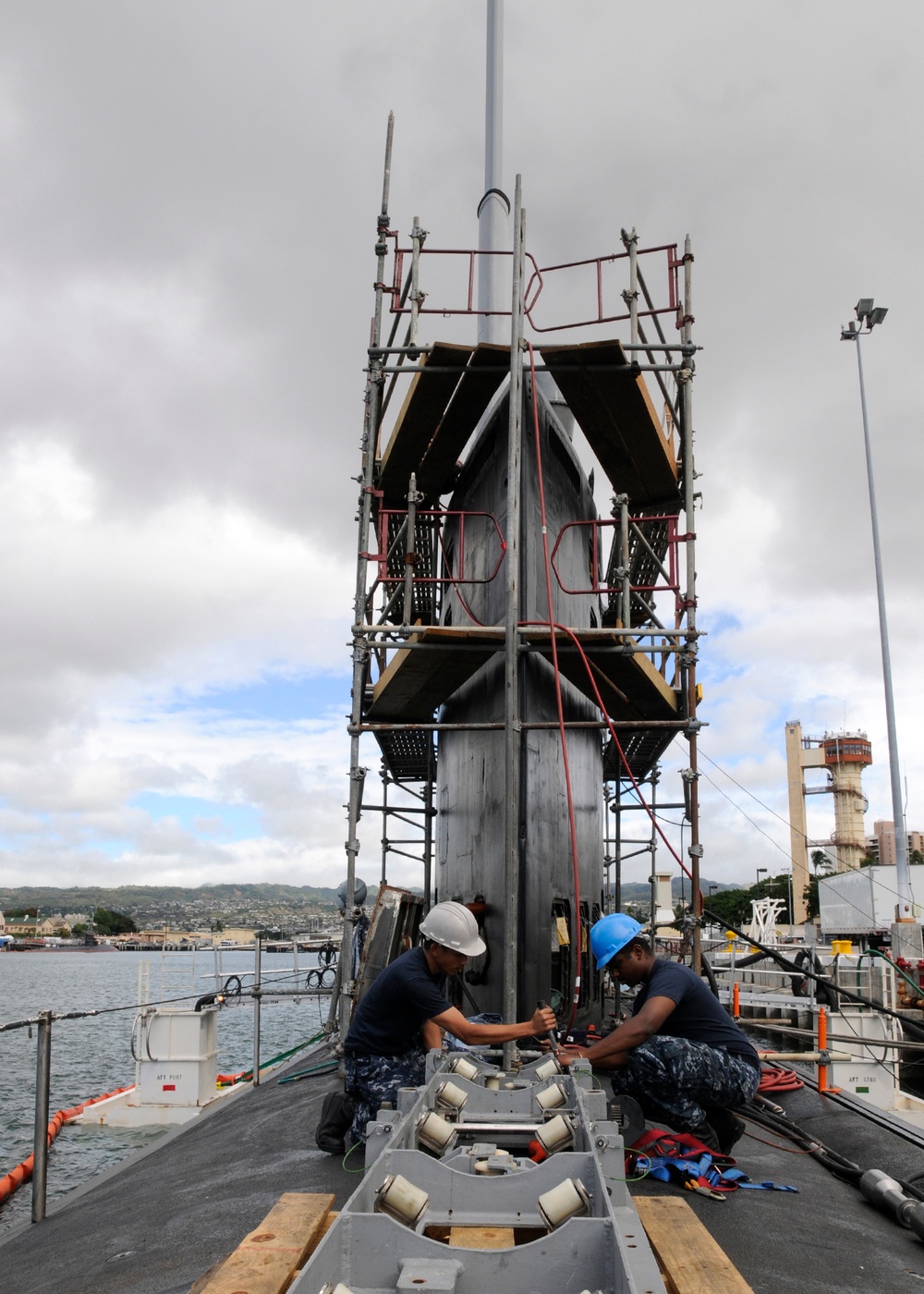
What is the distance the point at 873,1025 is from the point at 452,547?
12.0 meters

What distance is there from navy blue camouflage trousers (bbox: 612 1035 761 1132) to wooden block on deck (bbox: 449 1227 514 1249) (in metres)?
2.90

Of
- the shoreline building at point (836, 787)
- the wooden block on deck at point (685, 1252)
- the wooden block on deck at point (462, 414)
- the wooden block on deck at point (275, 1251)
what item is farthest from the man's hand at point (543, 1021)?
the shoreline building at point (836, 787)

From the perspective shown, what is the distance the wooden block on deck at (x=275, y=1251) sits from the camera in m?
3.41

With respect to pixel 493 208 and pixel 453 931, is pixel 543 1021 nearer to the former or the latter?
pixel 453 931

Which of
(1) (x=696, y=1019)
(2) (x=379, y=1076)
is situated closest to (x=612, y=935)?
(1) (x=696, y=1019)

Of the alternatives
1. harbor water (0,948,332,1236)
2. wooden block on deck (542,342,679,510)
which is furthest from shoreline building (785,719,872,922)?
wooden block on deck (542,342,679,510)

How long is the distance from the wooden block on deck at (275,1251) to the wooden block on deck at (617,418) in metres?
8.92

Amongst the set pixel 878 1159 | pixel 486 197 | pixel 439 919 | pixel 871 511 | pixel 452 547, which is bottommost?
pixel 878 1159

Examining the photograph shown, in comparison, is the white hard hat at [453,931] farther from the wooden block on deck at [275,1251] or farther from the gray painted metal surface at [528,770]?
the gray painted metal surface at [528,770]

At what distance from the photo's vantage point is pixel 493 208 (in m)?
14.1

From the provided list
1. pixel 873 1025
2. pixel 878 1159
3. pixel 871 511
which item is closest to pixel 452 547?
pixel 878 1159

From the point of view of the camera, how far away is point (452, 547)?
13.4 m

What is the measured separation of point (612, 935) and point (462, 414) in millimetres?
7523

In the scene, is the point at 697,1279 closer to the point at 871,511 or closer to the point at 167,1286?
the point at 167,1286
